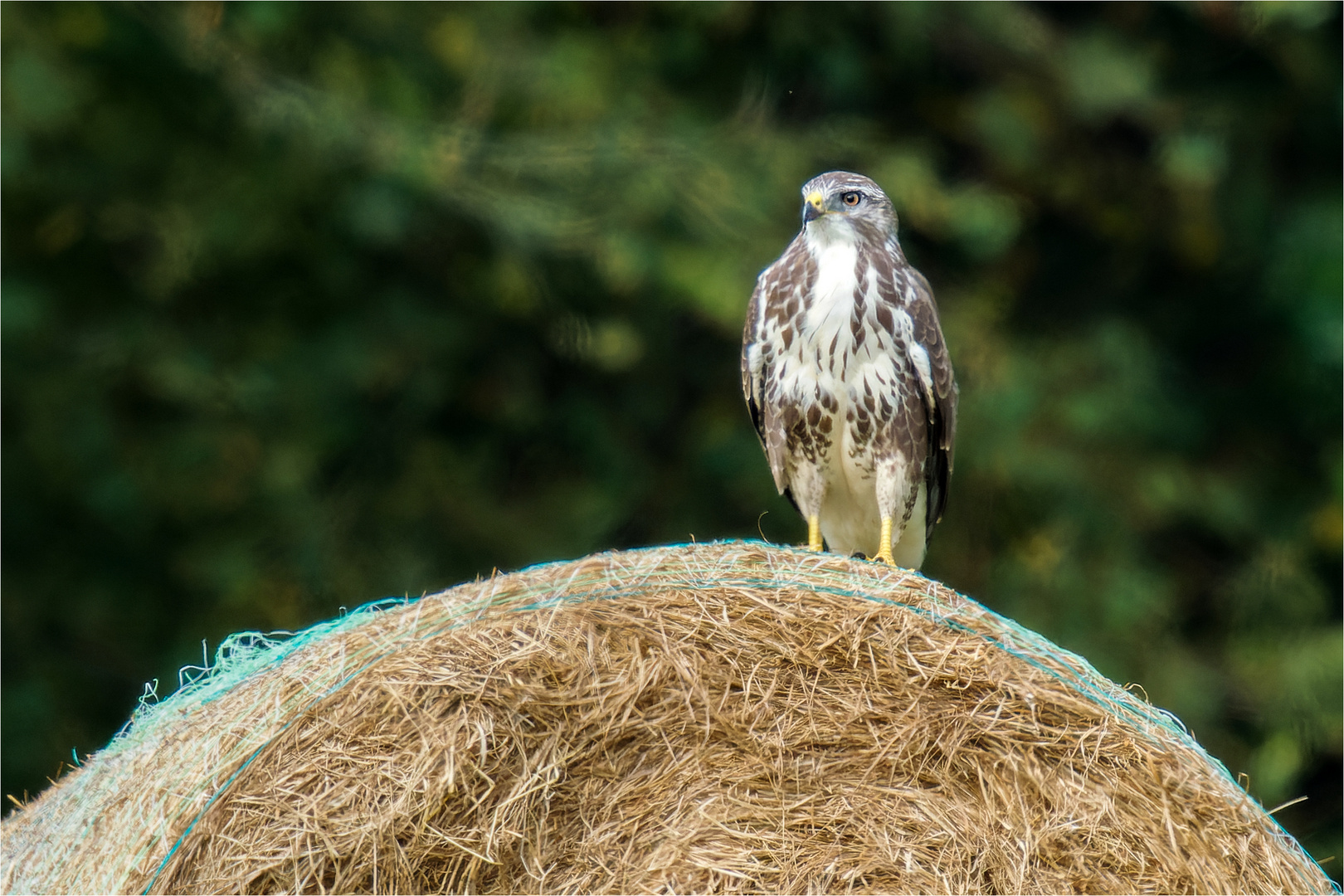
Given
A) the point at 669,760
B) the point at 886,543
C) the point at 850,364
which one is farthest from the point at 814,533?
the point at 669,760

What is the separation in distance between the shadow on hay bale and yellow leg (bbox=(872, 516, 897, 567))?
74 cm

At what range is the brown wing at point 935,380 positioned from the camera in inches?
154

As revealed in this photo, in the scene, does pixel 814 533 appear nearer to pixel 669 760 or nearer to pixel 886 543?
pixel 886 543

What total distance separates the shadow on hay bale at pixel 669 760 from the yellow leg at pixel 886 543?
2.42 feet

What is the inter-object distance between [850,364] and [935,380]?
0.32 m

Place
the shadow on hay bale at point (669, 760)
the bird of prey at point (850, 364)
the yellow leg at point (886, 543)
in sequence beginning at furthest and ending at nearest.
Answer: the bird of prey at point (850, 364) → the yellow leg at point (886, 543) → the shadow on hay bale at point (669, 760)

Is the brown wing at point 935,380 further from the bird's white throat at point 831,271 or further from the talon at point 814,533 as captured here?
the talon at point 814,533

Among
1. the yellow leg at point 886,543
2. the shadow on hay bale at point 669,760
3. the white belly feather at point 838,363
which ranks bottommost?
the shadow on hay bale at point 669,760

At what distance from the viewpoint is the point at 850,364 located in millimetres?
3807

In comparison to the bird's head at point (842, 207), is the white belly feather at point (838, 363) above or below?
below

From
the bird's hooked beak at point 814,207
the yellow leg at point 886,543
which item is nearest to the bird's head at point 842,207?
the bird's hooked beak at point 814,207

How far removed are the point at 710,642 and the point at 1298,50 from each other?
5100 mm

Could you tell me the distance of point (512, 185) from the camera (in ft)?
18.6

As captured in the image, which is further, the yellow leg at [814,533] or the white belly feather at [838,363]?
the yellow leg at [814,533]
